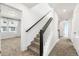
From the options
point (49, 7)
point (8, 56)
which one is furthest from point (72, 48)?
point (8, 56)

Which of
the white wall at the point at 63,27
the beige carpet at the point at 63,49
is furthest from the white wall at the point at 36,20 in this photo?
the beige carpet at the point at 63,49

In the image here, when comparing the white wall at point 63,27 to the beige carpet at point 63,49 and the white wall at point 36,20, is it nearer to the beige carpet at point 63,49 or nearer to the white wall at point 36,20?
the beige carpet at point 63,49

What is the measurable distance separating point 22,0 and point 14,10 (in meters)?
0.25

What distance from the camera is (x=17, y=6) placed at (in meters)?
1.69

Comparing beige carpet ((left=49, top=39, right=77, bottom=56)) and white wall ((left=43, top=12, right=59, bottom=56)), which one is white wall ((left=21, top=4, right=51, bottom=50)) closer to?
white wall ((left=43, top=12, right=59, bottom=56))

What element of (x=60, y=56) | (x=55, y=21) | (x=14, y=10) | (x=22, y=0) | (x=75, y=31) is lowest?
(x=60, y=56)

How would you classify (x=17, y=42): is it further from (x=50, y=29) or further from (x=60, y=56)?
(x=60, y=56)

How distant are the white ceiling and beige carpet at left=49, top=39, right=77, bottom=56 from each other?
1.49 feet

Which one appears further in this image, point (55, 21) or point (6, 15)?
point (55, 21)

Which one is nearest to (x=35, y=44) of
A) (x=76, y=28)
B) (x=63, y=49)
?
(x=63, y=49)

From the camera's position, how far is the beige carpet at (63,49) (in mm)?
1700

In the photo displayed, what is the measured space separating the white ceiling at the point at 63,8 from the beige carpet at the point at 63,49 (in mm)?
454

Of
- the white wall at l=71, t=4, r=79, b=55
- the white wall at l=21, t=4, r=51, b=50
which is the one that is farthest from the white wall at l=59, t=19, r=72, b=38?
the white wall at l=21, t=4, r=51, b=50

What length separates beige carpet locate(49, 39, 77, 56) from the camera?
66.9 inches
